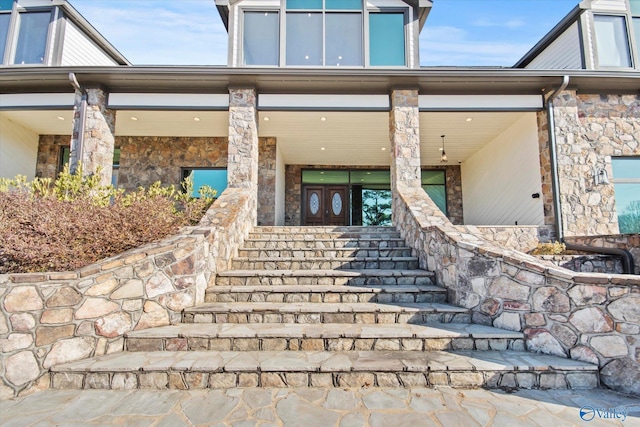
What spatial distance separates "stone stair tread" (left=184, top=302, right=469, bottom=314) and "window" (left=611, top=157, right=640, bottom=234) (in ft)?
18.3

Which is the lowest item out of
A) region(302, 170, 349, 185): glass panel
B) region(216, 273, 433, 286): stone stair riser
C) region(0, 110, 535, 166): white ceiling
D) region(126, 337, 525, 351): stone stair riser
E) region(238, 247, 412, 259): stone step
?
region(126, 337, 525, 351): stone stair riser

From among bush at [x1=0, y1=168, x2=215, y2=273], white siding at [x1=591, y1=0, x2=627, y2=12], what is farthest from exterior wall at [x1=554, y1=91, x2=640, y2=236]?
bush at [x1=0, y1=168, x2=215, y2=273]

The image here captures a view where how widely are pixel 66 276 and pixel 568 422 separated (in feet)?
12.9

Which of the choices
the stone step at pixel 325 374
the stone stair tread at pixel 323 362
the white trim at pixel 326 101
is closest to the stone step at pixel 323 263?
the stone stair tread at pixel 323 362

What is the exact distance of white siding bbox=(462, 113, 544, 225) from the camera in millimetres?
6809

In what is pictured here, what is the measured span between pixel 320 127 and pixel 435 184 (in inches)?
202

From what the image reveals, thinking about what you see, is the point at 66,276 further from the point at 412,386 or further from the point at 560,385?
the point at 560,385

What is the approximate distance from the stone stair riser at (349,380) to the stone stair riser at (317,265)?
1.94 meters

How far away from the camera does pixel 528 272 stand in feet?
9.45

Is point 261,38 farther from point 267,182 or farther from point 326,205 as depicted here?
point 326,205

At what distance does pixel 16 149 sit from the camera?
772 centimetres

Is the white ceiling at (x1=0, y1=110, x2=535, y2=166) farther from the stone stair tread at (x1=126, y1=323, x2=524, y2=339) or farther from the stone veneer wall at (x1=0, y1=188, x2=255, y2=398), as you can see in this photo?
the stone stair tread at (x1=126, y1=323, x2=524, y2=339)

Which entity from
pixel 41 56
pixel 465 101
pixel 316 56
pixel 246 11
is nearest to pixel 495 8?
pixel 465 101

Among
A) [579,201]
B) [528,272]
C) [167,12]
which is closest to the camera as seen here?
[528,272]
